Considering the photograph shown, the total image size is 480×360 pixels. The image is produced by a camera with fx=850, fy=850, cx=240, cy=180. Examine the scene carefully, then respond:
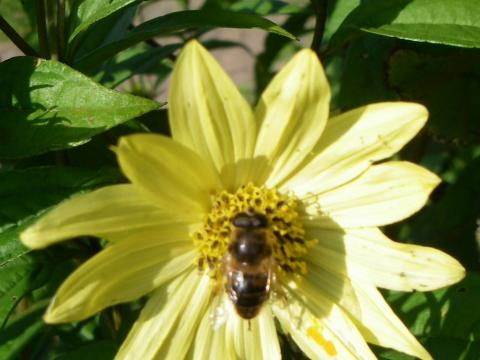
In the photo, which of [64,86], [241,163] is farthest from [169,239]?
[64,86]

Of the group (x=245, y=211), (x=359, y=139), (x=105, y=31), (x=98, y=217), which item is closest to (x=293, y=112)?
(x=359, y=139)

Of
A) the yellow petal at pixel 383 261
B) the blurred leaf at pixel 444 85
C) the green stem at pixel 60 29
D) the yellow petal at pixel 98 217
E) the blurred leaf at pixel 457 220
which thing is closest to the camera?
the yellow petal at pixel 98 217

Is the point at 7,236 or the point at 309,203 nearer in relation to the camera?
the point at 7,236

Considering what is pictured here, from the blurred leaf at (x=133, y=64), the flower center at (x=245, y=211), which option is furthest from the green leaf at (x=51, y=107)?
the blurred leaf at (x=133, y=64)

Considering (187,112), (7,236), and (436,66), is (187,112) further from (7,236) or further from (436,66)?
(436,66)

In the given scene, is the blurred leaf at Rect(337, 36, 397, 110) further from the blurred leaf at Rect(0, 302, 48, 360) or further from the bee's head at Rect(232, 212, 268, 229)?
the blurred leaf at Rect(0, 302, 48, 360)

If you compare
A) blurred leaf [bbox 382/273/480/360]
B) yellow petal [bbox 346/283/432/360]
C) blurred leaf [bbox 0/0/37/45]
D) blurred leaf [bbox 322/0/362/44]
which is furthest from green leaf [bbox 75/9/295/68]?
blurred leaf [bbox 0/0/37/45]

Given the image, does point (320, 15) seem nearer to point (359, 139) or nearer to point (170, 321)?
point (359, 139)

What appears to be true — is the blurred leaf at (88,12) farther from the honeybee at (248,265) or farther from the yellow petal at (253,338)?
the yellow petal at (253,338)
